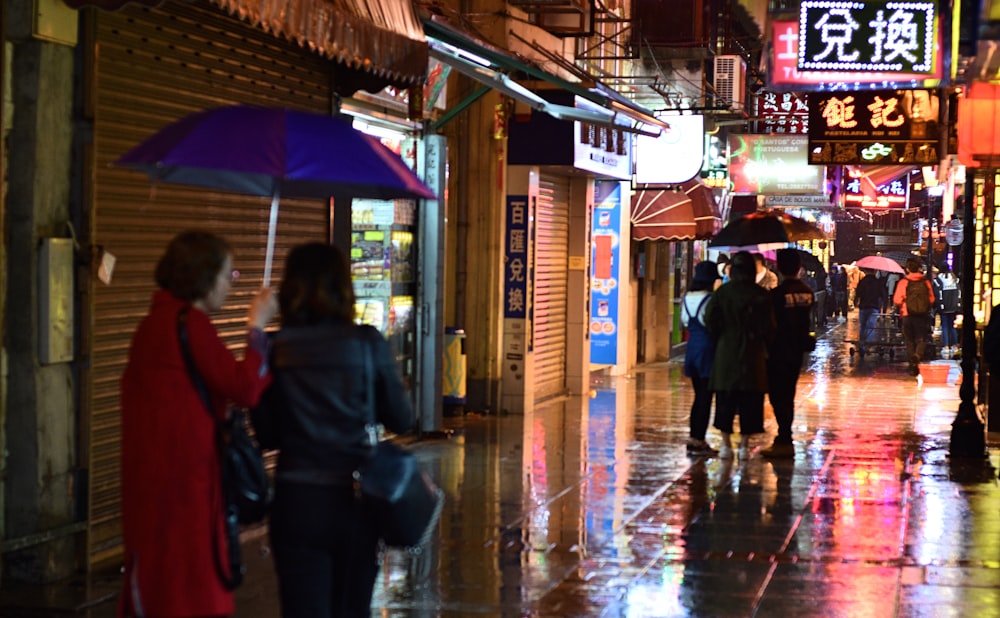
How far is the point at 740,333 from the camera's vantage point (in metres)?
13.8

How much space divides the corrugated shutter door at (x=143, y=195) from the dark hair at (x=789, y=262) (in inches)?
226

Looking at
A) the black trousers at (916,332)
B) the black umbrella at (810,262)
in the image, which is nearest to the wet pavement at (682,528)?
the black trousers at (916,332)

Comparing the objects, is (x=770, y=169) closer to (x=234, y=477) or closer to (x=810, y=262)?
(x=810, y=262)

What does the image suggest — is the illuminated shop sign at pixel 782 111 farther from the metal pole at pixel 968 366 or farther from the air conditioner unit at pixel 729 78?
the metal pole at pixel 968 366

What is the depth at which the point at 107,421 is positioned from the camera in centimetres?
890

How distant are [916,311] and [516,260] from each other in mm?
11593

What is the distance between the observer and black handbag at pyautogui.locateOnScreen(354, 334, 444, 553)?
5.25m

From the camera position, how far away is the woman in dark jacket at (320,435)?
5293 millimetres

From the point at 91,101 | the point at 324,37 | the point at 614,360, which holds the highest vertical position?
the point at 324,37

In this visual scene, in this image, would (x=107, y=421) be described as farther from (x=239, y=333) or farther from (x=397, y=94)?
(x=397, y=94)

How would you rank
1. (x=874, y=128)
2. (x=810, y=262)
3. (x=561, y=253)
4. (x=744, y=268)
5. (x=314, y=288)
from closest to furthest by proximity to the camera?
(x=314, y=288), (x=744, y=268), (x=874, y=128), (x=561, y=253), (x=810, y=262)

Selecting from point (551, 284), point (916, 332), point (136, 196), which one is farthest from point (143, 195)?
point (916, 332)

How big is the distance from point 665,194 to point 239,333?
646 inches

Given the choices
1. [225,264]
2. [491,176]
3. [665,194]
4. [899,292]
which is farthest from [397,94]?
[899,292]
